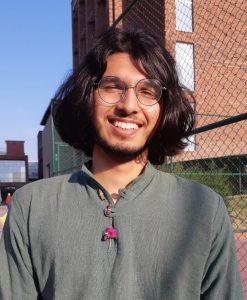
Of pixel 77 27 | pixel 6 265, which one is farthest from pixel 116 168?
pixel 77 27

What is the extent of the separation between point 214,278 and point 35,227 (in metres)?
0.56

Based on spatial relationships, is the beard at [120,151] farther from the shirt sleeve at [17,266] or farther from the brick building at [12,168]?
the brick building at [12,168]

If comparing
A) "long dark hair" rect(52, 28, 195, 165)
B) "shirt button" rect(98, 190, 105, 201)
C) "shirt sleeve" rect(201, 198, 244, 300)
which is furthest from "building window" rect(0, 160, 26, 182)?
"shirt sleeve" rect(201, 198, 244, 300)

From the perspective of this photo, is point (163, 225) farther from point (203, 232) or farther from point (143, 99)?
point (143, 99)

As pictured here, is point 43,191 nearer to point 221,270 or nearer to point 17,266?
point 17,266

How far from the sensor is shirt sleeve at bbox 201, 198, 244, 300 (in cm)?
123

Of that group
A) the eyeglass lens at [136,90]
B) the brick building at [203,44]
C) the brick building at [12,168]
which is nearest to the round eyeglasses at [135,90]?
the eyeglass lens at [136,90]

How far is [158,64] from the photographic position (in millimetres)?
1483

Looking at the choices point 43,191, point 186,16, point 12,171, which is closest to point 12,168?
point 12,171

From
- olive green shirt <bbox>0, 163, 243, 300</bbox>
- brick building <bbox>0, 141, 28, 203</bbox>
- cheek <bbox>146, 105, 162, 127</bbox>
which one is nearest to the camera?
olive green shirt <bbox>0, 163, 243, 300</bbox>

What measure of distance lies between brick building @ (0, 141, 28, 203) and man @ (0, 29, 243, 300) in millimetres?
55517

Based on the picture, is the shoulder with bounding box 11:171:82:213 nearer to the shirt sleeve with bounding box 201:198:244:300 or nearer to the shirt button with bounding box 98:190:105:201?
the shirt button with bounding box 98:190:105:201

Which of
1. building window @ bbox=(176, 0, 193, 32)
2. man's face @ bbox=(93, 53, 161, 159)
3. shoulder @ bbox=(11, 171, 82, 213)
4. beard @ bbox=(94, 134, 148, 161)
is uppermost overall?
building window @ bbox=(176, 0, 193, 32)

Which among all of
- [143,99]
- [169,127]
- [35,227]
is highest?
[143,99]
